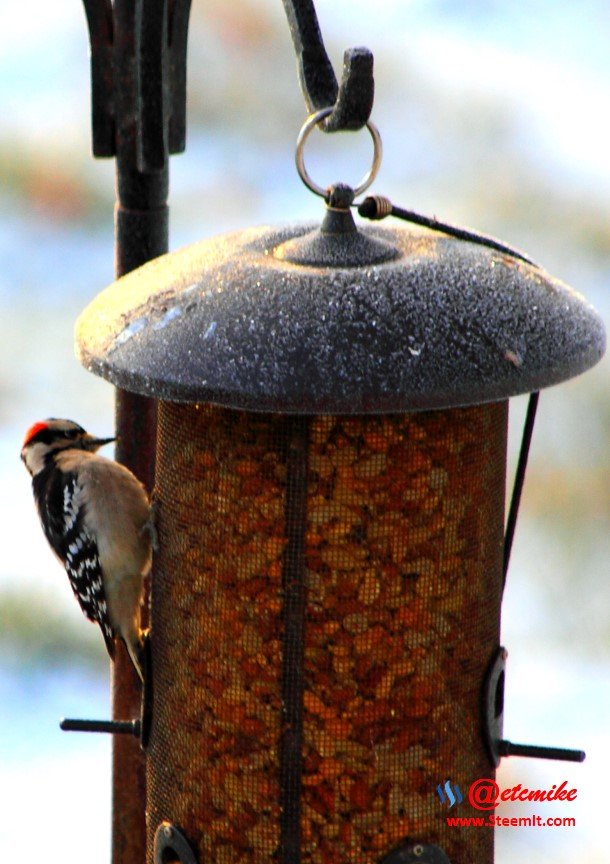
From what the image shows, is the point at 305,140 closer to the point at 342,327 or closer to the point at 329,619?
the point at 342,327

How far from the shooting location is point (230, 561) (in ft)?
10.7

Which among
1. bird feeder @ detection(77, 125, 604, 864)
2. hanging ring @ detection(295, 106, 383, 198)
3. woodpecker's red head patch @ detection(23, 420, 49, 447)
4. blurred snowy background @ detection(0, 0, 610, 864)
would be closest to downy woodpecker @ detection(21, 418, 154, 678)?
woodpecker's red head patch @ detection(23, 420, 49, 447)

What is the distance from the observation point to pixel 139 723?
12.2 feet

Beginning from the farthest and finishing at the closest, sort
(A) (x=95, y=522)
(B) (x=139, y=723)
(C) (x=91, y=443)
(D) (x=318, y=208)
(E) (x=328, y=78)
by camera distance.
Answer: (D) (x=318, y=208) < (C) (x=91, y=443) < (A) (x=95, y=522) < (B) (x=139, y=723) < (E) (x=328, y=78)

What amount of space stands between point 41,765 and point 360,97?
5.57 meters

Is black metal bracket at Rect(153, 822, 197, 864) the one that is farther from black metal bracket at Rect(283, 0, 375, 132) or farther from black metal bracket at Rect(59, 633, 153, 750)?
black metal bracket at Rect(283, 0, 375, 132)

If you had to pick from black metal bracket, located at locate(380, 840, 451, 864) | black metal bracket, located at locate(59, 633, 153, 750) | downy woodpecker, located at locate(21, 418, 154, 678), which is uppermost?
downy woodpecker, located at locate(21, 418, 154, 678)

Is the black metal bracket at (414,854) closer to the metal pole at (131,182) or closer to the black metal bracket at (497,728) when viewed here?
the black metal bracket at (497,728)

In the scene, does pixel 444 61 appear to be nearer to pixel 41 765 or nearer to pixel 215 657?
pixel 41 765

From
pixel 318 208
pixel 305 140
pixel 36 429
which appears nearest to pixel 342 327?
pixel 305 140

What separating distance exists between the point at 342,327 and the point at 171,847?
135 cm

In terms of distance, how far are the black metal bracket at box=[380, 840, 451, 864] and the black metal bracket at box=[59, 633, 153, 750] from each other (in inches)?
27.0

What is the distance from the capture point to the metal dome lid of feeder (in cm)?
276

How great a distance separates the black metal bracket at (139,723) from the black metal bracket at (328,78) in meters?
1.39
